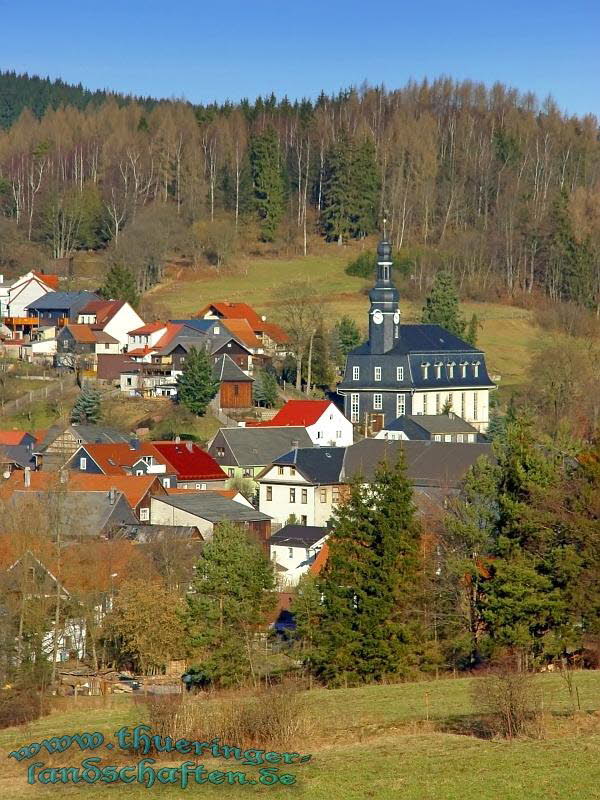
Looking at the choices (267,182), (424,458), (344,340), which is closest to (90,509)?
(424,458)

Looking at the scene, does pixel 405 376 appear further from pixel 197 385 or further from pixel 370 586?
pixel 370 586

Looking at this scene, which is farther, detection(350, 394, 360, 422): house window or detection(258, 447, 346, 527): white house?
detection(350, 394, 360, 422): house window

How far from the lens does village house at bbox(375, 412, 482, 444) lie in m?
61.4

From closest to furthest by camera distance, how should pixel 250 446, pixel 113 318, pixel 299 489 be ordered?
pixel 299 489
pixel 250 446
pixel 113 318

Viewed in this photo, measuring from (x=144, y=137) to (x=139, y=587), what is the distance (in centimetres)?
7315

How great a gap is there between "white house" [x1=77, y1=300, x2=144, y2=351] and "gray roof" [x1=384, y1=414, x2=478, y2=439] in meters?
15.3

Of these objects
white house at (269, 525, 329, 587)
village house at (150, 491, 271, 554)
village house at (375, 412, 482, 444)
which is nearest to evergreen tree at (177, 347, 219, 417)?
village house at (375, 412, 482, 444)

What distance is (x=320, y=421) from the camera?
6184 centimetres

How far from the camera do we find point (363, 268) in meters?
90.4

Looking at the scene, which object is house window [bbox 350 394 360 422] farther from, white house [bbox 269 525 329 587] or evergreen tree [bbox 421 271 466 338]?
white house [bbox 269 525 329 587]

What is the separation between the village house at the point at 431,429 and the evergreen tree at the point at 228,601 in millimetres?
27621

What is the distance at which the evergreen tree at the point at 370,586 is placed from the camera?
29.2 m

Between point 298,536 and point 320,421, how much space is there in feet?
45.7

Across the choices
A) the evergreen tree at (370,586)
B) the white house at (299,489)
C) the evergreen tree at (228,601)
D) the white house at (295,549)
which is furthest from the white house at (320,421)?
the evergreen tree at (370,586)
